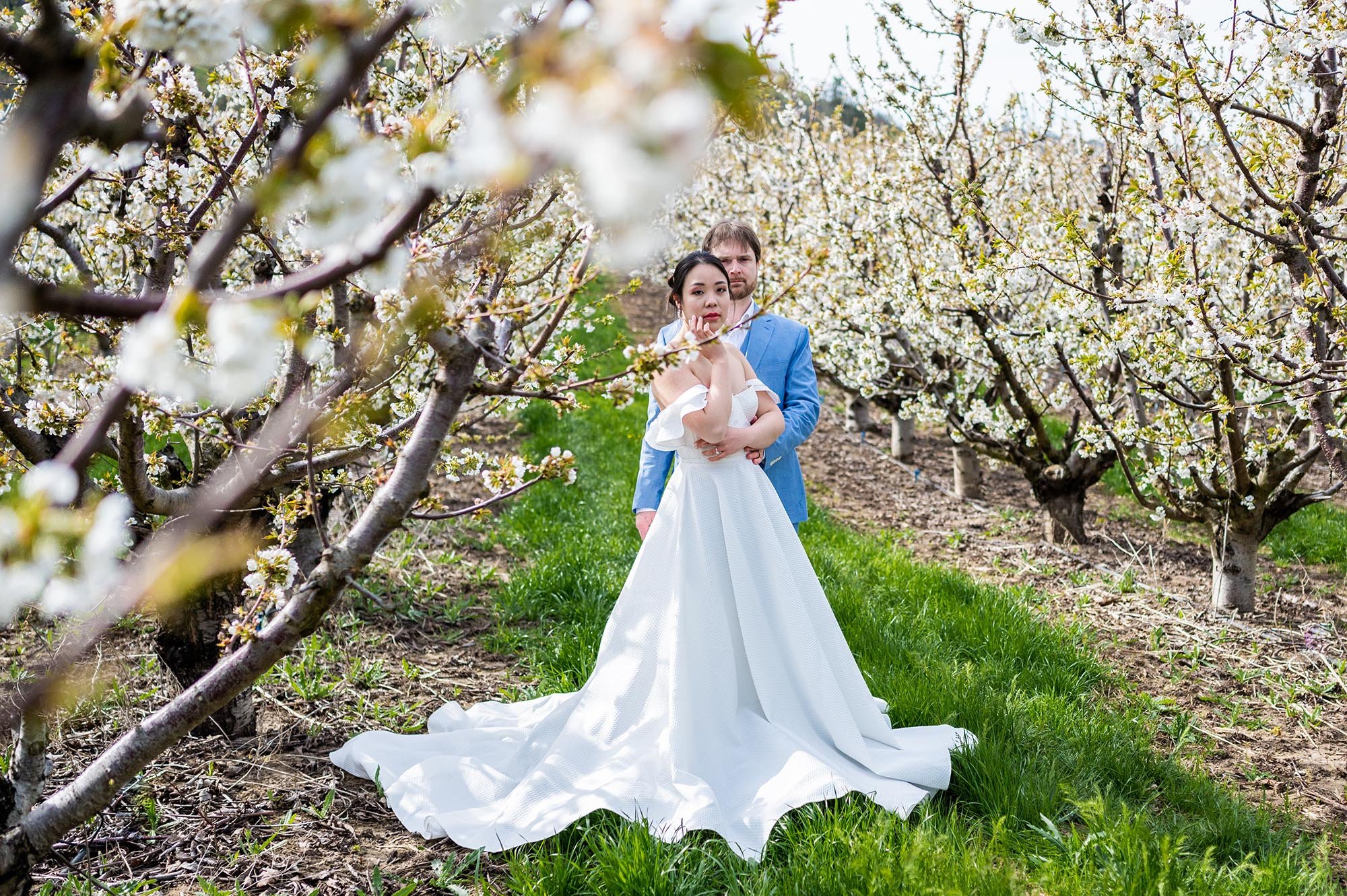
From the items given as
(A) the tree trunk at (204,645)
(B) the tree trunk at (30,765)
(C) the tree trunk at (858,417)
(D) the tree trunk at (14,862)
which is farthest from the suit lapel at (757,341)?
(C) the tree trunk at (858,417)

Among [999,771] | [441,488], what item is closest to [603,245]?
[999,771]

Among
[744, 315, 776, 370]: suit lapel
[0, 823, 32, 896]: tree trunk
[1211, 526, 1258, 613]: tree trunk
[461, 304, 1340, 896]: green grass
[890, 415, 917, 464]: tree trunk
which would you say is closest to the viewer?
[0, 823, 32, 896]: tree trunk

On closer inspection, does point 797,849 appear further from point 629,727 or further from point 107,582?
point 107,582

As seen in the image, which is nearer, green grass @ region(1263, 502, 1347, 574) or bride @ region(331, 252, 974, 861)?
bride @ region(331, 252, 974, 861)

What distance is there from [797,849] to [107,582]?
6.44ft

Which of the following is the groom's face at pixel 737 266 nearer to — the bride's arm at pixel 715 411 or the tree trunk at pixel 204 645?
the bride's arm at pixel 715 411

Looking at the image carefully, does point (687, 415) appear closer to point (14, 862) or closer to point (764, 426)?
point (764, 426)

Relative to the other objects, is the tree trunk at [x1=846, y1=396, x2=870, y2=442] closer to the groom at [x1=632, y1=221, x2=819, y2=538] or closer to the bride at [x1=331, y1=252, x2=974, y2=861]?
the groom at [x1=632, y1=221, x2=819, y2=538]

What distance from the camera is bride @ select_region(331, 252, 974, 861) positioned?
2896 mm

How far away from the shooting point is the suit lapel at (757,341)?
3.84 meters

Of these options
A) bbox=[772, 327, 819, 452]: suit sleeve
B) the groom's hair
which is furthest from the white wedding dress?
the groom's hair

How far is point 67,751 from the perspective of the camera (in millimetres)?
3068

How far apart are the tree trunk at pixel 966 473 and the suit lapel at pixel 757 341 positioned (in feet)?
14.5

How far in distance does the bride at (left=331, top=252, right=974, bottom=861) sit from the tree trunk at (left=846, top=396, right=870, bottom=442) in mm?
7273
